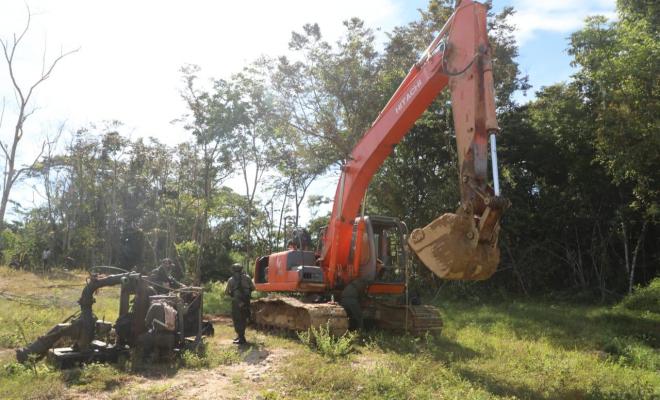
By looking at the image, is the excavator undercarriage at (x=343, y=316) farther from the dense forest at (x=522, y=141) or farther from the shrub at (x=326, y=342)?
the dense forest at (x=522, y=141)

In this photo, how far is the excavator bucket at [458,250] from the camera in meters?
5.90

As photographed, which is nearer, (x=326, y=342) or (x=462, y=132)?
(x=462, y=132)

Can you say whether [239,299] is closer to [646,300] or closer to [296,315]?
[296,315]

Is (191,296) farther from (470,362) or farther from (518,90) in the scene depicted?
(518,90)

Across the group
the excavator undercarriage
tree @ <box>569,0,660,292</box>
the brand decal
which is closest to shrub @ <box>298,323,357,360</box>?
the excavator undercarriage

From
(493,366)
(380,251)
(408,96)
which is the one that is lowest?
(493,366)

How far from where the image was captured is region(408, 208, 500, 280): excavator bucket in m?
5.90

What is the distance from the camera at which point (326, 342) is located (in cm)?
800

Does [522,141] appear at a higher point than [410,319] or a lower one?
higher

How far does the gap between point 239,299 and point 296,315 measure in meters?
1.20

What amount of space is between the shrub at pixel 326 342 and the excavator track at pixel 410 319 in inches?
45.2

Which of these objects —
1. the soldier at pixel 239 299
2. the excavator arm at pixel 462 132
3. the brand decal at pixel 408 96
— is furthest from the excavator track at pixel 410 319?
the brand decal at pixel 408 96

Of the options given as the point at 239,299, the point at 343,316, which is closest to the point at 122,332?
the point at 239,299

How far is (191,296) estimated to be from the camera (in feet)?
31.5
